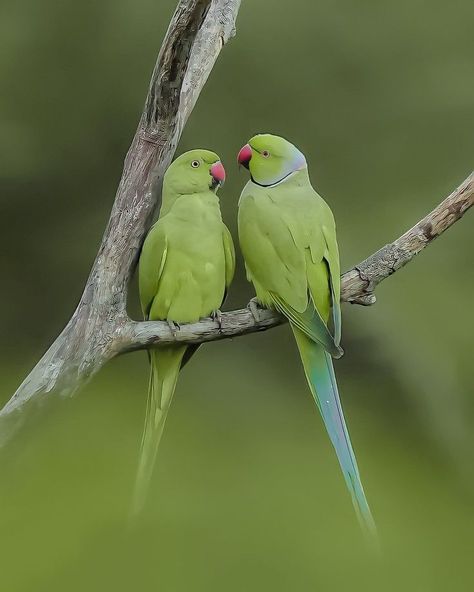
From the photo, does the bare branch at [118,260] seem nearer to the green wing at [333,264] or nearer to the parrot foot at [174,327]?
the parrot foot at [174,327]

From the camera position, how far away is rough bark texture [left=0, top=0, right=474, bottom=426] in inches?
40.2

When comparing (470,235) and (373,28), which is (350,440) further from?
(373,28)

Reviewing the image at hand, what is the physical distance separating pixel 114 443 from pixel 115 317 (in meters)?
0.85

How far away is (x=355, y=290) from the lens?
1.15 meters

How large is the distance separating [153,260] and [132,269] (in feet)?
0.19

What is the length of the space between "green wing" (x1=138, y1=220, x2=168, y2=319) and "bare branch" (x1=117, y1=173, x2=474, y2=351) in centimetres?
5

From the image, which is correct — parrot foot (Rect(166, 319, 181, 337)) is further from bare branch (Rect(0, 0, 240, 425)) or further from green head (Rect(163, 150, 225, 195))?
green head (Rect(163, 150, 225, 195))

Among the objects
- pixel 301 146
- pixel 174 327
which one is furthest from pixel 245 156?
pixel 301 146

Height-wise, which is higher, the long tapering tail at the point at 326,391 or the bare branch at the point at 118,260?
the bare branch at the point at 118,260

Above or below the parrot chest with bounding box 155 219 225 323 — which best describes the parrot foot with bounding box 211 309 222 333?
below

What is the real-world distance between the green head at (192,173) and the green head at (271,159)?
0.17 feet

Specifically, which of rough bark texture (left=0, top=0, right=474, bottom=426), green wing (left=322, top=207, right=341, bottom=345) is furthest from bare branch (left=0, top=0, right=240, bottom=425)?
green wing (left=322, top=207, right=341, bottom=345)

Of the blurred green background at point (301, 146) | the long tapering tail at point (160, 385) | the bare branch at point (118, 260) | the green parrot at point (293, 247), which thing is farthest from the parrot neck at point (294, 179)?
the blurred green background at point (301, 146)

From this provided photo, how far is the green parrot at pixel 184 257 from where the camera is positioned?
40.5 inches
